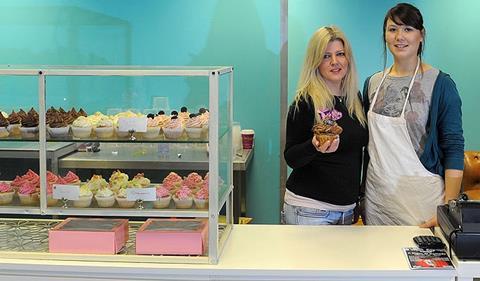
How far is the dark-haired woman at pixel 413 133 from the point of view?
8.84 feet

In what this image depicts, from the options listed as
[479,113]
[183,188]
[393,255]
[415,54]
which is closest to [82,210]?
[183,188]

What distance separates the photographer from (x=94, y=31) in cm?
446

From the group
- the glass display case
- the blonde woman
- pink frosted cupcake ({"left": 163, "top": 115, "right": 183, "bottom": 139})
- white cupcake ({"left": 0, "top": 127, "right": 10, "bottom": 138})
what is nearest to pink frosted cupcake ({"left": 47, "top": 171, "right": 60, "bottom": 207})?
the glass display case

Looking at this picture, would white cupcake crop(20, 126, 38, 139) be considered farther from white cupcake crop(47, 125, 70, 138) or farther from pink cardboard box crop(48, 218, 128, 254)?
pink cardboard box crop(48, 218, 128, 254)

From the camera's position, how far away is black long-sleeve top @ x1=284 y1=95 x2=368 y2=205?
105 inches

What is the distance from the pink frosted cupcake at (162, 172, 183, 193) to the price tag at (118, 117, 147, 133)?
21 cm

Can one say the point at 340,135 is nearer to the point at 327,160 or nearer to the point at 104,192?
the point at 327,160

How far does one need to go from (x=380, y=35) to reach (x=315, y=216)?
2091 mm

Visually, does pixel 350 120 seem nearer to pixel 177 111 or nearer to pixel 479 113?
pixel 177 111

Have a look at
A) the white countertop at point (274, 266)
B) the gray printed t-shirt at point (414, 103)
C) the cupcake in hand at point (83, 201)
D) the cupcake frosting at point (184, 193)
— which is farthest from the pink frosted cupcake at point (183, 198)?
the gray printed t-shirt at point (414, 103)

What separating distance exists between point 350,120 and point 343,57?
0.28 metres

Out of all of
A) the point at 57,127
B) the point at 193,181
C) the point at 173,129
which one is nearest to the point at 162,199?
the point at 193,181

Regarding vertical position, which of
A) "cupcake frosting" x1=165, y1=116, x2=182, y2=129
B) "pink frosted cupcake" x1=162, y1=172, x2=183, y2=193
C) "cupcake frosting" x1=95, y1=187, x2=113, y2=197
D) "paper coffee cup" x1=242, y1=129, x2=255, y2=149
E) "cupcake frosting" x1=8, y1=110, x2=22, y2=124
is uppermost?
"cupcake frosting" x1=8, y1=110, x2=22, y2=124

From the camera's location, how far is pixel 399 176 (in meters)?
2.76
